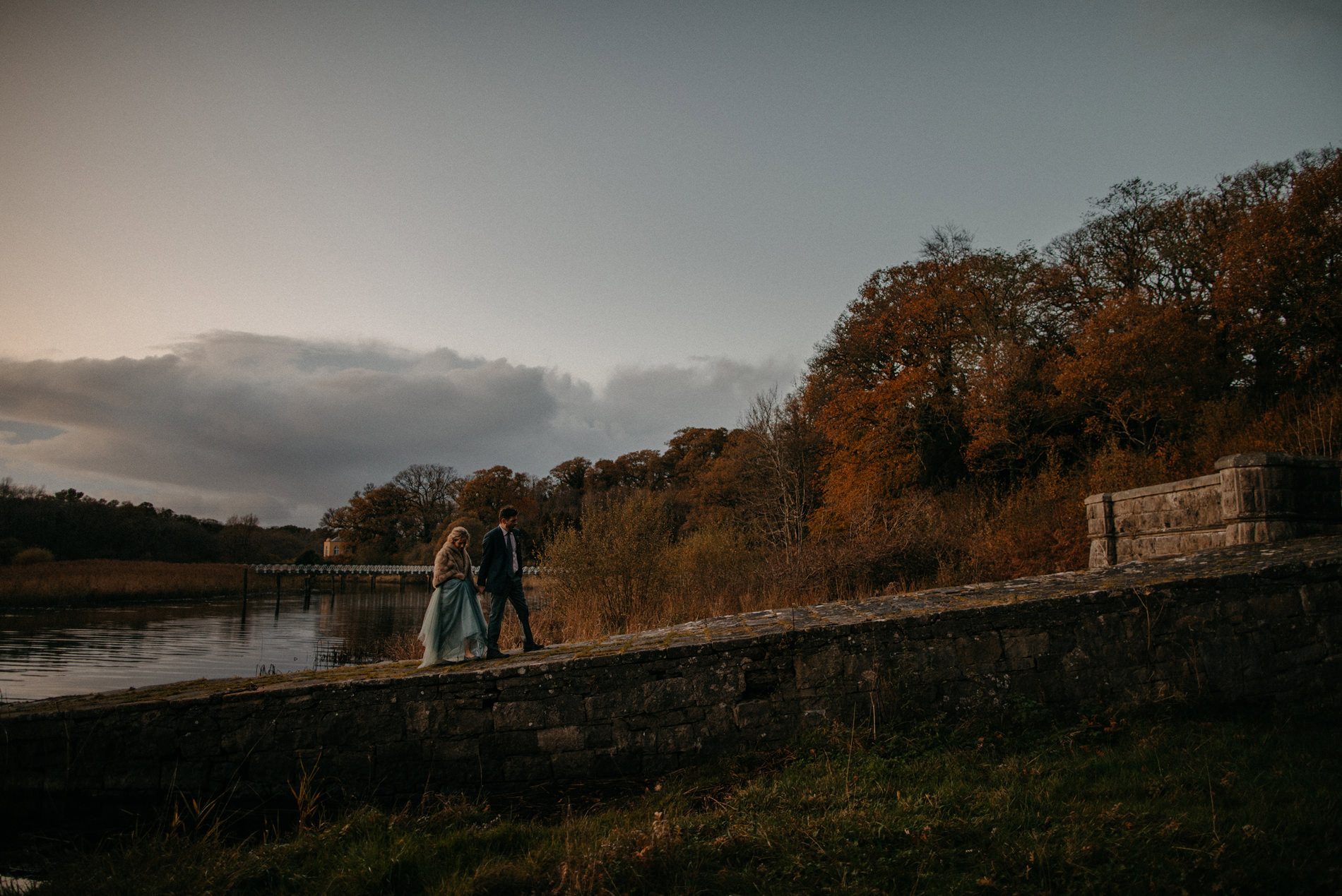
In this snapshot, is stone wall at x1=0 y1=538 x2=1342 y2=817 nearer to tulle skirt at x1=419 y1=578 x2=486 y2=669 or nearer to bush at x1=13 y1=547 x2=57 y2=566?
tulle skirt at x1=419 y1=578 x2=486 y2=669

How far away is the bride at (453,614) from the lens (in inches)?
257

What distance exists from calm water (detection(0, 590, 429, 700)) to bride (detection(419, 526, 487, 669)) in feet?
21.6

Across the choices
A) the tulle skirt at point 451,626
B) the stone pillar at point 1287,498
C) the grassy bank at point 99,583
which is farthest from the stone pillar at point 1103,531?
the grassy bank at point 99,583

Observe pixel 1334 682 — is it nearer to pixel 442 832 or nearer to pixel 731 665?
pixel 731 665

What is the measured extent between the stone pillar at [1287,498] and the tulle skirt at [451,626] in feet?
26.3

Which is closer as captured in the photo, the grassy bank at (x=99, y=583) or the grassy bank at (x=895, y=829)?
the grassy bank at (x=895, y=829)

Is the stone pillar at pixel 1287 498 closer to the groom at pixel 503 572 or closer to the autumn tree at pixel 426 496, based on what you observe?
the groom at pixel 503 572

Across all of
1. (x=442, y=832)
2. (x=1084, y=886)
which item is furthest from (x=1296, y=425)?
(x=442, y=832)

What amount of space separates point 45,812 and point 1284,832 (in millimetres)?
7955

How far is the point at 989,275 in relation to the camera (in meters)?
23.1

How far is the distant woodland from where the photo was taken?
13391mm

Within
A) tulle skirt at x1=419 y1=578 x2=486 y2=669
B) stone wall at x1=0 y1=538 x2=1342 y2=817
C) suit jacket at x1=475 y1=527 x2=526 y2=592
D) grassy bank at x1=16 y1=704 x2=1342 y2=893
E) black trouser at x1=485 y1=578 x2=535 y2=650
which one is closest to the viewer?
grassy bank at x1=16 y1=704 x2=1342 y2=893

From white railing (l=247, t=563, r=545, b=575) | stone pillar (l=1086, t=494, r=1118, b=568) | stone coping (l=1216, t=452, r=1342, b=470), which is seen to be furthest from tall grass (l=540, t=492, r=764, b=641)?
white railing (l=247, t=563, r=545, b=575)

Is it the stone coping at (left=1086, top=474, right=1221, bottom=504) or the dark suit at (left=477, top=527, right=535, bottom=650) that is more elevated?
the stone coping at (left=1086, top=474, right=1221, bottom=504)
